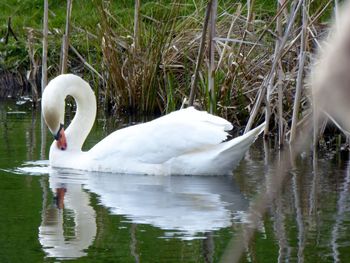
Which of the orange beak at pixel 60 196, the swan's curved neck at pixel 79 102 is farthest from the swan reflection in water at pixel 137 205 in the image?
the swan's curved neck at pixel 79 102

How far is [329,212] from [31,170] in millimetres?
→ 2824

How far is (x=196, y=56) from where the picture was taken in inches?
419

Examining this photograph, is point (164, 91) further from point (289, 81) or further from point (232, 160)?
point (232, 160)

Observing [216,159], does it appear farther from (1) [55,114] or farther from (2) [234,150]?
(1) [55,114]

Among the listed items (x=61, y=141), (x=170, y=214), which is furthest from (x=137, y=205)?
(x=61, y=141)

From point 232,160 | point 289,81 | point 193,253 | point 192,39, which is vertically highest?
point 192,39

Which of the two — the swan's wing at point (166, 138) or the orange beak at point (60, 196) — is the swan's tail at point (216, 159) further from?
the orange beak at point (60, 196)

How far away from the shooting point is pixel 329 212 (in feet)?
17.1

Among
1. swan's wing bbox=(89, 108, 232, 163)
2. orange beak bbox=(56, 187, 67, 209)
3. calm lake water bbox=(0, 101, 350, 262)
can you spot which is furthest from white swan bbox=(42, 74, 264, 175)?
orange beak bbox=(56, 187, 67, 209)

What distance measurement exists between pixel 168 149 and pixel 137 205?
148 cm

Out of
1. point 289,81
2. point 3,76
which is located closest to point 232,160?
point 289,81

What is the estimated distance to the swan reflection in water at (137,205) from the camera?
4699 mm

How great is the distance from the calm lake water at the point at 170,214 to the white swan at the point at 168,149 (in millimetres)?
109

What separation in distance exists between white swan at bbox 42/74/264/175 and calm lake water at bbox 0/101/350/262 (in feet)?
0.36
